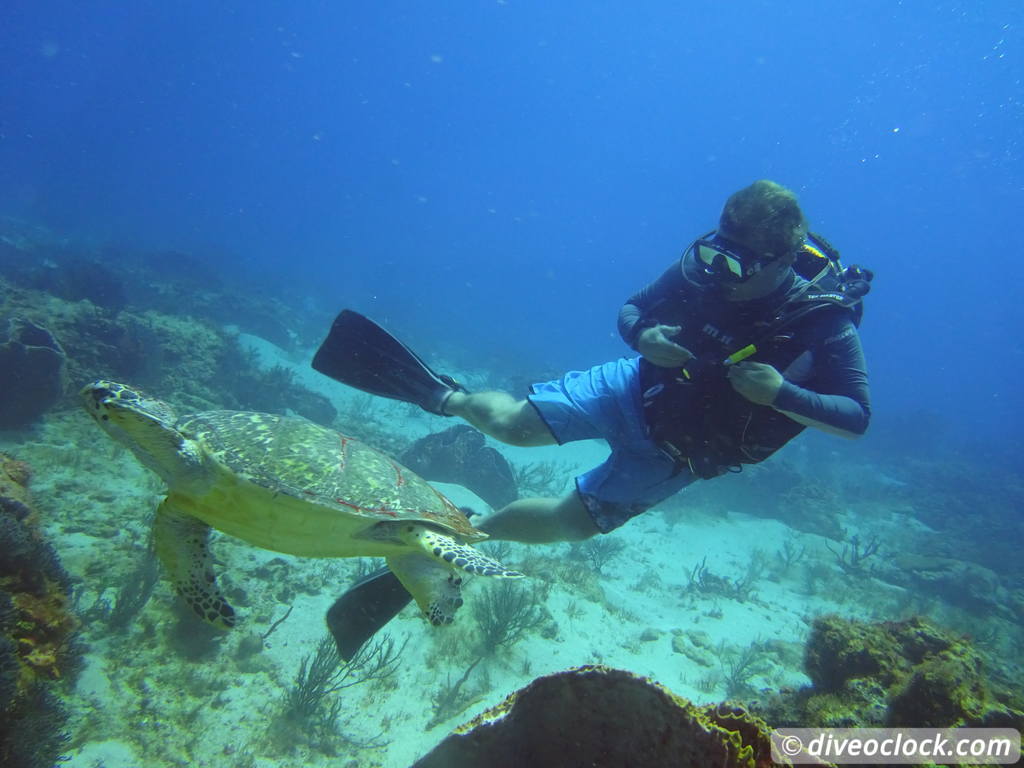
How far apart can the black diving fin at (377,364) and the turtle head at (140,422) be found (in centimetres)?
150

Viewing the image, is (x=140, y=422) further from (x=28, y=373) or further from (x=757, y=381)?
(x=28, y=373)

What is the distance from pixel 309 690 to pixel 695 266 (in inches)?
194

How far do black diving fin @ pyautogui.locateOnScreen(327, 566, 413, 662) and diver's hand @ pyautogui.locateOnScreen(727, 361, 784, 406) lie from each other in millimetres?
3091

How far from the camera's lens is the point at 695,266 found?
3703 mm

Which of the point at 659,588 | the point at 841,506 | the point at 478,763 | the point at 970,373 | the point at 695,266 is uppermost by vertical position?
the point at 970,373

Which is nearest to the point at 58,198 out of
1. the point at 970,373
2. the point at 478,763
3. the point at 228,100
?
the point at 478,763

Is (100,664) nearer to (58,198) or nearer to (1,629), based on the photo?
(1,629)

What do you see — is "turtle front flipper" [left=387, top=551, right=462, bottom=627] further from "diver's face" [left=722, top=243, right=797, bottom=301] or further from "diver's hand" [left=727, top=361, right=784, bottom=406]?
"diver's face" [left=722, top=243, right=797, bottom=301]

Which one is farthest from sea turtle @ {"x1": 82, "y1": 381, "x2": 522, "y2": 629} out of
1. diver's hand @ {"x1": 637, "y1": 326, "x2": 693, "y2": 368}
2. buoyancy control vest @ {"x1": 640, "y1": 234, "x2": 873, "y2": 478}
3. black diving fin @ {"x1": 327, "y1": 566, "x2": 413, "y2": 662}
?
diver's hand @ {"x1": 637, "y1": 326, "x2": 693, "y2": 368}

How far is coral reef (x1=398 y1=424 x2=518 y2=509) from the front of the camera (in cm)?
991

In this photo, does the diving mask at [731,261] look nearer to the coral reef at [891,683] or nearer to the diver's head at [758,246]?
the diver's head at [758,246]

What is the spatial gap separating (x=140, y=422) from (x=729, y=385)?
4077 millimetres

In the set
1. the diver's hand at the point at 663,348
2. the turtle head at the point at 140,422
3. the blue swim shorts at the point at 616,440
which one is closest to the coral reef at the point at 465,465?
the blue swim shorts at the point at 616,440

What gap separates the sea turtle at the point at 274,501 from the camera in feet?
9.89
